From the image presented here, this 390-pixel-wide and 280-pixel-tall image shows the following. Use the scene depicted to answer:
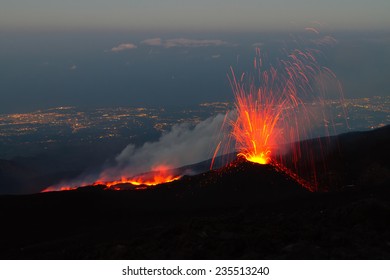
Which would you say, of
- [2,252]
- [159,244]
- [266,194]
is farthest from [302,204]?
[2,252]

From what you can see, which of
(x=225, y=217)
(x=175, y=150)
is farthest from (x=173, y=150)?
(x=225, y=217)

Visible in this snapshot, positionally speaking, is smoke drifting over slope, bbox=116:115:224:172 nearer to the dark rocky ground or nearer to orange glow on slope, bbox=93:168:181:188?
orange glow on slope, bbox=93:168:181:188

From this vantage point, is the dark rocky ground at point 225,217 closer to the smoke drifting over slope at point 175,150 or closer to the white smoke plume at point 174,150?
the white smoke plume at point 174,150

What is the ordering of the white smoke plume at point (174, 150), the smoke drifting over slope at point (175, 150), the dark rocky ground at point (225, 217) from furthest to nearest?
the smoke drifting over slope at point (175, 150) < the white smoke plume at point (174, 150) < the dark rocky ground at point (225, 217)

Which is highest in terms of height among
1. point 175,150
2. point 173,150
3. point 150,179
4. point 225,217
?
point 225,217

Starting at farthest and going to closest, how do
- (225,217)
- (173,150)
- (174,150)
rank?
(173,150)
(174,150)
(225,217)

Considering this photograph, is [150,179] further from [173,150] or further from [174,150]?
[173,150]

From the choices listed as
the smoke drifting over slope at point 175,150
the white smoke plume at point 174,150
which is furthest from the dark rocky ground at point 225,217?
the smoke drifting over slope at point 175,150

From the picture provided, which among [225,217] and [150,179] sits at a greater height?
[225,217]
